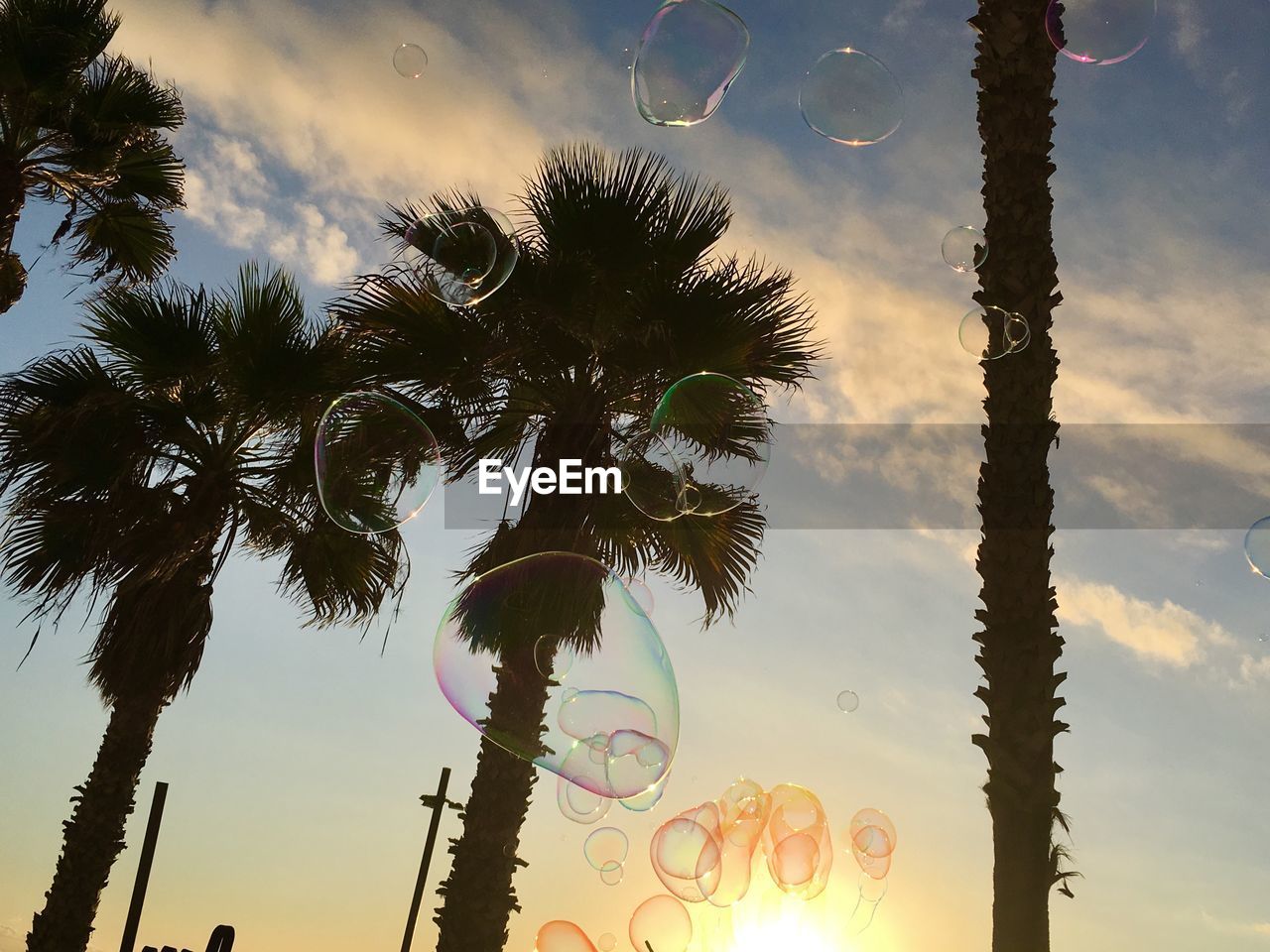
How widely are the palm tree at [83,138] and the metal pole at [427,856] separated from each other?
6547 millimetres

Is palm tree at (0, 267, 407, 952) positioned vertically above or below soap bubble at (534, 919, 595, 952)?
above

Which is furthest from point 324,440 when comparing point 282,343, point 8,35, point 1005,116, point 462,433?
point 1005,116

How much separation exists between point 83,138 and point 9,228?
5.12 feet

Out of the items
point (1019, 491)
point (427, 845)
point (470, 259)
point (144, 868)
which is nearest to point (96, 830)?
point (144, 868)

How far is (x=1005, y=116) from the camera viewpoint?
217 inches

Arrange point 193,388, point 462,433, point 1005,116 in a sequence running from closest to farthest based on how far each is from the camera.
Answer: point 1005,116, point 462,433, point 193,388

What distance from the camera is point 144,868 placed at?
8.61 m

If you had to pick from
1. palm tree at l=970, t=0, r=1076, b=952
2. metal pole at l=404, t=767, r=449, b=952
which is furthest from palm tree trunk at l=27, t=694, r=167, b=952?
palm tree at l=970, t=0, r=1076, b=952

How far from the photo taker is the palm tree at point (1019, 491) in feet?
15.5

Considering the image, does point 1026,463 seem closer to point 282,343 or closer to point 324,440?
point 324,440

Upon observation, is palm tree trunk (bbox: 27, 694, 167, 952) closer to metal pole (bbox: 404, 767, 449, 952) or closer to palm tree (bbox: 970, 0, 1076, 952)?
metal pole (bbox: 404, 767, 449, 952)

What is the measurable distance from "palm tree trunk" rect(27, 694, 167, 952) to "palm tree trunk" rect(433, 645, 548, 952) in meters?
3.72

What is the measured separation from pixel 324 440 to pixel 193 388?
299 cm

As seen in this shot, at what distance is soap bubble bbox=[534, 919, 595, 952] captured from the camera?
25.9 feet
